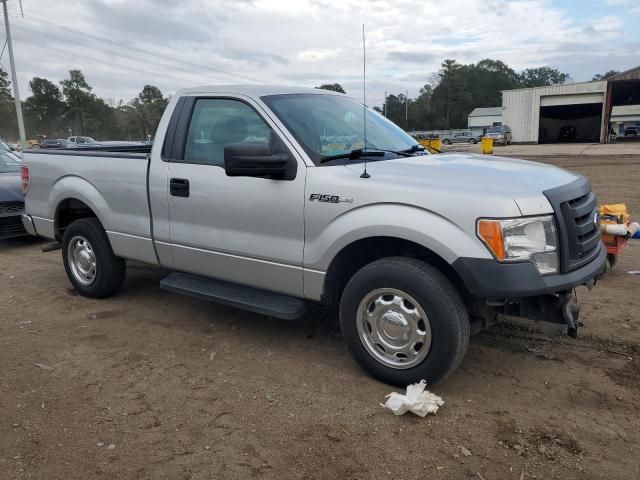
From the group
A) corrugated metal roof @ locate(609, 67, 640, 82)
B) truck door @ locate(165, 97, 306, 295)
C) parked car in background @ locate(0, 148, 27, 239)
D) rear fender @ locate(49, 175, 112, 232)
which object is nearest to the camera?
truck door @ locate(165, 97, 306, 295)

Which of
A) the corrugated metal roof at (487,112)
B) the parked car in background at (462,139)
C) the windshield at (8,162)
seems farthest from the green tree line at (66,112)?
the windshield at (8,162)

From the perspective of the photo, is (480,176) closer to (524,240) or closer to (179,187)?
(524,240)

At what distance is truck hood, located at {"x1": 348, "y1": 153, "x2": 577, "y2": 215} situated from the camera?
10.2 feet

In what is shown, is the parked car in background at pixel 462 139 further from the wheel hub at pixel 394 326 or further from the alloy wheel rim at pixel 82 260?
the wheel hub at pixel 394 326

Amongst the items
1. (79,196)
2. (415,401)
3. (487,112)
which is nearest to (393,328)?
(415,401)

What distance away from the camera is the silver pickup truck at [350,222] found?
123 inches

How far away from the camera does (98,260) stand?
5254 mm

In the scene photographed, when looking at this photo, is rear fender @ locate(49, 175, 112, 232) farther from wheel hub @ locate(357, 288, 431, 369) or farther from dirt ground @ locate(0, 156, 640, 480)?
wheel hub @ locate(357, 288, 431, 369)

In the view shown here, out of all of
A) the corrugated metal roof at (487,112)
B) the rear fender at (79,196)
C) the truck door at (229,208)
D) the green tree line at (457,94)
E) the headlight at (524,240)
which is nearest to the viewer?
the headlight at (524,240)

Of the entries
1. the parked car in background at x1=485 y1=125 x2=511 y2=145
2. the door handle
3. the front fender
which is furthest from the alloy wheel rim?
the parked car in background at x1=485 y1=125 x2=511 y2=145

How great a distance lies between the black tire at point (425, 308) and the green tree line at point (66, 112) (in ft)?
238

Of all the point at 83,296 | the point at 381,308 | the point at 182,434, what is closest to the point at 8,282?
the point at 83,296

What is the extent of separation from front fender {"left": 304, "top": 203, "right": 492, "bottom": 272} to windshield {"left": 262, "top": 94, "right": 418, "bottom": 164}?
55cm

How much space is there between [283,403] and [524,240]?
5.76ft
